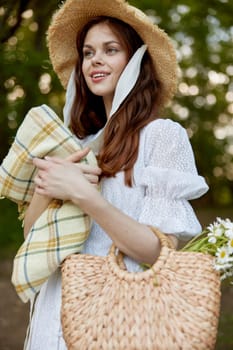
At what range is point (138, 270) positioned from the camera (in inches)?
76.3

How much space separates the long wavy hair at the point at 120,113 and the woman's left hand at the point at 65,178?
0.39 feet

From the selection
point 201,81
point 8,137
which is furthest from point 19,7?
point 201,81

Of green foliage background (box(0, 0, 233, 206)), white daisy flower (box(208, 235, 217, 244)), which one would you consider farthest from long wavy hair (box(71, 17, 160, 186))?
green foliage background (box(0, 0, 233, 206))

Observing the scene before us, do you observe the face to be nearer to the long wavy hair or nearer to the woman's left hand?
the long wavy hair

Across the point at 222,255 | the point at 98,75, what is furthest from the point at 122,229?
the point at 98,75

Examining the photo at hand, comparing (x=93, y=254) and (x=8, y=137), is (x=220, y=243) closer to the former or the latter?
(x=93, y=254)

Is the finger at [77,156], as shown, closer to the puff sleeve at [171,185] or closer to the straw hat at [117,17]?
the puff sleeve at [171,185]

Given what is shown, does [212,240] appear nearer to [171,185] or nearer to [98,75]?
[171,185]

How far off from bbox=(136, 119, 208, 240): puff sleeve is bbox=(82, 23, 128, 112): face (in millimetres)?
275

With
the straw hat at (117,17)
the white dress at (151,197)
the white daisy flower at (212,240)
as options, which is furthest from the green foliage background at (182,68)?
the white daisy flower at (212,240)

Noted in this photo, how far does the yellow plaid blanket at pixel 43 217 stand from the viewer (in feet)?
6.32

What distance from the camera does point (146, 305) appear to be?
171 centimetres

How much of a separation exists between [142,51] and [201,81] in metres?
9.12

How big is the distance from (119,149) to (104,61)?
297 millimetres
